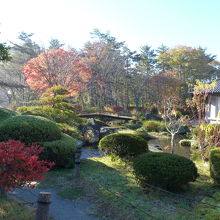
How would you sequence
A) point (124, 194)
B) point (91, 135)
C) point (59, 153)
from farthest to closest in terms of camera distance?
point (91, 135)
point (59, 153)
point (124, 194)

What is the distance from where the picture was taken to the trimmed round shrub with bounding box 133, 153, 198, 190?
4879 millimetres

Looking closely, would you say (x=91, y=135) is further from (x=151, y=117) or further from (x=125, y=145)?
(x=151, y=117)

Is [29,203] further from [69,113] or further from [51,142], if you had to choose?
[69,113]

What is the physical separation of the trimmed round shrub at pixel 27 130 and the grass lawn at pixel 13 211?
2684 millimetres

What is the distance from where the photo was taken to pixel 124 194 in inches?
198

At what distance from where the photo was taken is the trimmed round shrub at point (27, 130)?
668 centimetres

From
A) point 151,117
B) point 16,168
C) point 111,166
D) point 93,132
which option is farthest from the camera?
point 151,117

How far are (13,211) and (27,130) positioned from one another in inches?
125

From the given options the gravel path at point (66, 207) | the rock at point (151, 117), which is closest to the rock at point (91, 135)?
the gravel path at point (66, 207)

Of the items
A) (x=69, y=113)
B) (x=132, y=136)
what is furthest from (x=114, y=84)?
(x=132, y=136)

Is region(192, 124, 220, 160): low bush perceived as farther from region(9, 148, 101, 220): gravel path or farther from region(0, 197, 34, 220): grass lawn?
region(0, 197, 34, 220): grass lawn

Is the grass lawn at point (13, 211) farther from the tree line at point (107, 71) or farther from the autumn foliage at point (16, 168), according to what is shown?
the tree line at point (107, 71)

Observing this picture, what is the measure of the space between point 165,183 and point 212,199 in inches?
36.1

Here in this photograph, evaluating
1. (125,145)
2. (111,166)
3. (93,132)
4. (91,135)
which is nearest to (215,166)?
(125,145)
